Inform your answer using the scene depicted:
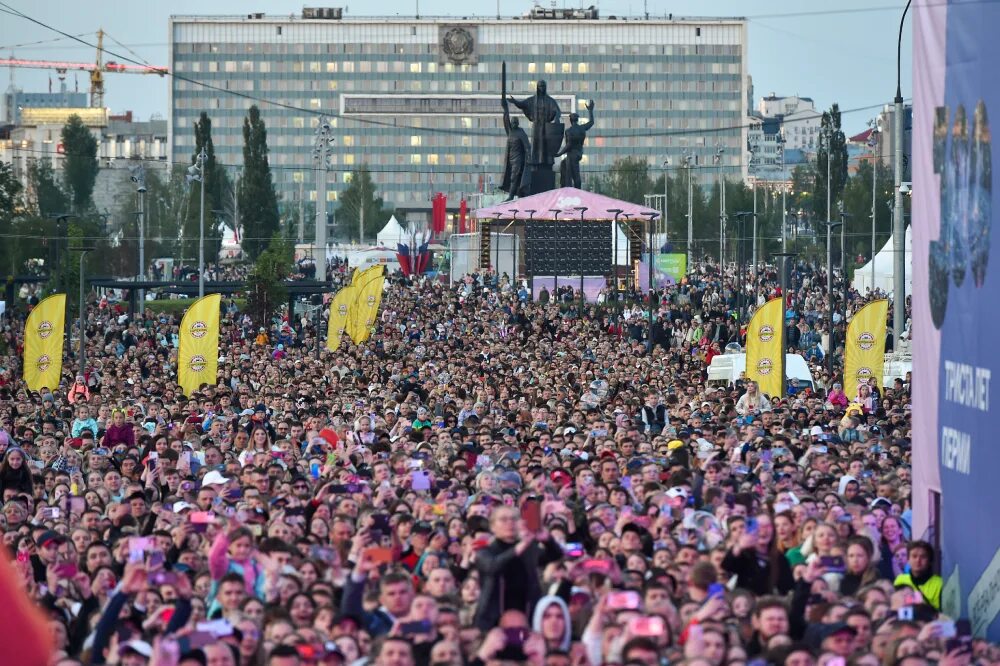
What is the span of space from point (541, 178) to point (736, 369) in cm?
4422

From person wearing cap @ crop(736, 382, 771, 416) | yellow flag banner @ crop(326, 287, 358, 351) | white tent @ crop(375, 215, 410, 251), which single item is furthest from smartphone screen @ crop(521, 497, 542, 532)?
white tent @ crop(375, 215, 410, 251)

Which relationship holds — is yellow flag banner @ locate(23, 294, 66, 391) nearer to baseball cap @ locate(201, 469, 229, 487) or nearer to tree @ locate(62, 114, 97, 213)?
baseball cap @ locate(201, 469, 229, 487)

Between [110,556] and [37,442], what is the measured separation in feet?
27.9

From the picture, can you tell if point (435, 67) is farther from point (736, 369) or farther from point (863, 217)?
point (736, 369)

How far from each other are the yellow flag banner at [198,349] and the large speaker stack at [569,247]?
37.8 metres

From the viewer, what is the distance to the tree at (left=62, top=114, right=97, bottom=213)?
405 feet

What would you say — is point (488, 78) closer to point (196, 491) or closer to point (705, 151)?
point (705, 151)

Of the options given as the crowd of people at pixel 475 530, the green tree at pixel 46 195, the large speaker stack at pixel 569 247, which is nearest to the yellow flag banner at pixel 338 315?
the crowd of people at pixel 475 530

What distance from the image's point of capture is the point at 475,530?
11.0 metres

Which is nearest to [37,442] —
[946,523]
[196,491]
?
[196,491]

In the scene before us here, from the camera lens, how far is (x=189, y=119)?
183 metres

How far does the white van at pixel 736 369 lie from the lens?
3194 cm

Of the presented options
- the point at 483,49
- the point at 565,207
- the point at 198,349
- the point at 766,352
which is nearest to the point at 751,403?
the point at 766,352

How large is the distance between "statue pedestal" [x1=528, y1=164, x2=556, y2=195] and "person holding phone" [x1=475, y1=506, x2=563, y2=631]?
2639 inches
